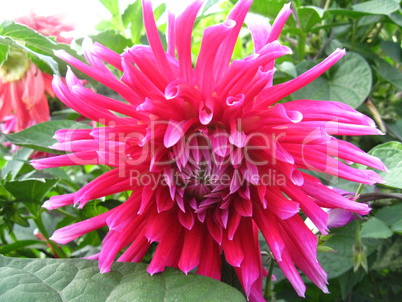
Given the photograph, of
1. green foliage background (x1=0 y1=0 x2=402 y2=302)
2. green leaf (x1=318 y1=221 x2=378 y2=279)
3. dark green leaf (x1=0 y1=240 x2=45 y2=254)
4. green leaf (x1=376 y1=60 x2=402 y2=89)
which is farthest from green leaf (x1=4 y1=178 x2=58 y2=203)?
green leaf (x1=376 y1=60 x2=402 y2=89)

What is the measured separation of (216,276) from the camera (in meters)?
0.49

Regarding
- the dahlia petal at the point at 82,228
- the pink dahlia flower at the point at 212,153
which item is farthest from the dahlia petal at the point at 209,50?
the dahlia petal at the point at 82,228

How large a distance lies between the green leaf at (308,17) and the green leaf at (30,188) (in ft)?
1.81

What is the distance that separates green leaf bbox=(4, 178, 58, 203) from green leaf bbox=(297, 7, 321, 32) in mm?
553

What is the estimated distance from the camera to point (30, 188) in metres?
0.66

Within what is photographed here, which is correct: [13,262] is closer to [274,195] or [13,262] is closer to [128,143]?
[128,143]

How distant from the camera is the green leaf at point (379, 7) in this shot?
73cm

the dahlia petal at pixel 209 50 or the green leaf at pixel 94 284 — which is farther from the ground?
the dahlia petal at pixel 209 50

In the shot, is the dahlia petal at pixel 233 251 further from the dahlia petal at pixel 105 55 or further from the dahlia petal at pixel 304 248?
the dahlia petal at pixel 105 55

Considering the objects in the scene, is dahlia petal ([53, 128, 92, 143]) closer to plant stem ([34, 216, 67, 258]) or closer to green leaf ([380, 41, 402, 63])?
plant stem ([34, 216, 67, 258])

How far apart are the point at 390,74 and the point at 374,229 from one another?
0.39 meters

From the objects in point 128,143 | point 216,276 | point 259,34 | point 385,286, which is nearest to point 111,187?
point 128,143

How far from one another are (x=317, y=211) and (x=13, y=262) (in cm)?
35

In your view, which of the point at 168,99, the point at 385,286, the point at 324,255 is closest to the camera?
the point at 168,99
